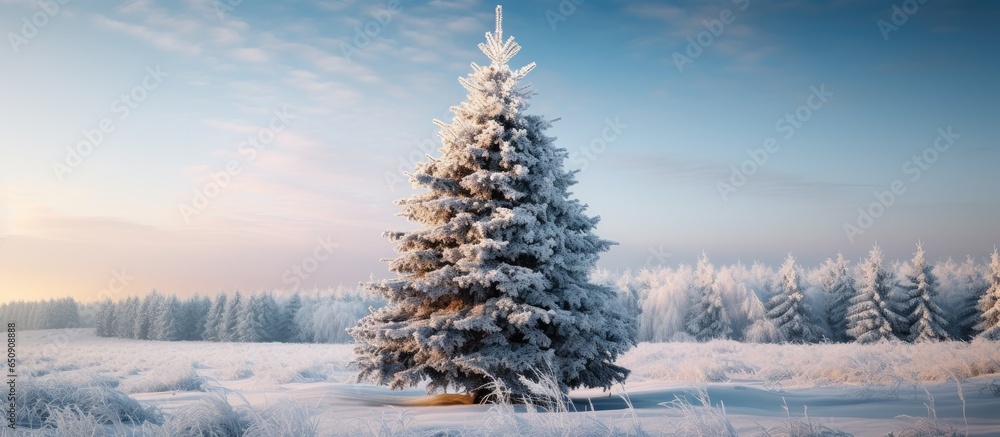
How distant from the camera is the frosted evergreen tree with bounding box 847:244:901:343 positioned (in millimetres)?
38594

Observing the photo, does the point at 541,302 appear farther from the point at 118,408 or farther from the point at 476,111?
the point at 118,408

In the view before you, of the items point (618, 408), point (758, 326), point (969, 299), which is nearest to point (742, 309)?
point (758, 326)

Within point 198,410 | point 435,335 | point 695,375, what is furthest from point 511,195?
point 695,375

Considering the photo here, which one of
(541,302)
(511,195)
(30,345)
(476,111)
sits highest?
(476,111)

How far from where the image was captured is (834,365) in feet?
47.3

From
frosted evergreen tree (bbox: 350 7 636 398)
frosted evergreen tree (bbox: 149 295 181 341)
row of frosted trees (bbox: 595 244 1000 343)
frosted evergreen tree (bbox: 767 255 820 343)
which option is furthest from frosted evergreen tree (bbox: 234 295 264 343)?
frosted evergreen tree (bbox: 350 7 636 398)

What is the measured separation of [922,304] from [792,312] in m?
7.88

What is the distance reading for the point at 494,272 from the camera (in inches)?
376

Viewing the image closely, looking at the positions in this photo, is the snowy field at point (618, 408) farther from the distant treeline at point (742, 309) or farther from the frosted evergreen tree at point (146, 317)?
the frosted evergreen tree at point (146, 317)

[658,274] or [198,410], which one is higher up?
[658,274]

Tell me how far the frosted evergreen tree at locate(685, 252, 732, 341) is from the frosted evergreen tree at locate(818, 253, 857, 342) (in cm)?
859

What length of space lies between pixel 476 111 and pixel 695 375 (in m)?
10.7
